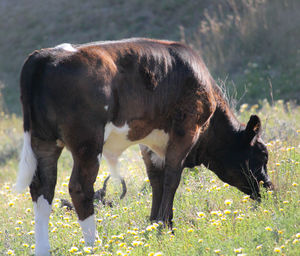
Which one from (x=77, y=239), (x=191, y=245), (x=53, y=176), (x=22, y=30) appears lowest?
(x=22, y=30)

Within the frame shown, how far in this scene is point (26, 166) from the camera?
5195 mm

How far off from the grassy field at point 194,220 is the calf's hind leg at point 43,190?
0.18m

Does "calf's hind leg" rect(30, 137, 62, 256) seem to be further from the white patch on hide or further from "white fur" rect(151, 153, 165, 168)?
"white fur" rect(151, 153, 165, 168)

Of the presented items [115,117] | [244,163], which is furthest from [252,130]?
[115,117]

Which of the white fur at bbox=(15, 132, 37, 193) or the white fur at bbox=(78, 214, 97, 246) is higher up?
the white fur at bbox=(15, 132, 37, 193)

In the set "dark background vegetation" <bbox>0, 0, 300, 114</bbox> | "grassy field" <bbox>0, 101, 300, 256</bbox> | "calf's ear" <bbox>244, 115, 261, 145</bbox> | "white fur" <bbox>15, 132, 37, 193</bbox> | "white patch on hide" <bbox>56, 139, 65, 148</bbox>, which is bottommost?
"dark background vegetation" <bbox>0, 0, 300, 114</bbox>

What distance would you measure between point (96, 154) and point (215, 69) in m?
10.4

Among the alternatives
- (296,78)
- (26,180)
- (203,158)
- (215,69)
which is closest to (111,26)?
(215,69)

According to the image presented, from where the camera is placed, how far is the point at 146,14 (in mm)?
19922

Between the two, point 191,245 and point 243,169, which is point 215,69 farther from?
point 191,245

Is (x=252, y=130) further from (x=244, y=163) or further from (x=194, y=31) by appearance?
(x=194, y=31)

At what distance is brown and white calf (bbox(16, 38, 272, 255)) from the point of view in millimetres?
4992

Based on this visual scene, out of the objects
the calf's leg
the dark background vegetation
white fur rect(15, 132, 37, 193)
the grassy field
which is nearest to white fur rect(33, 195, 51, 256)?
the grassy field

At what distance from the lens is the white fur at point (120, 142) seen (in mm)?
5348
